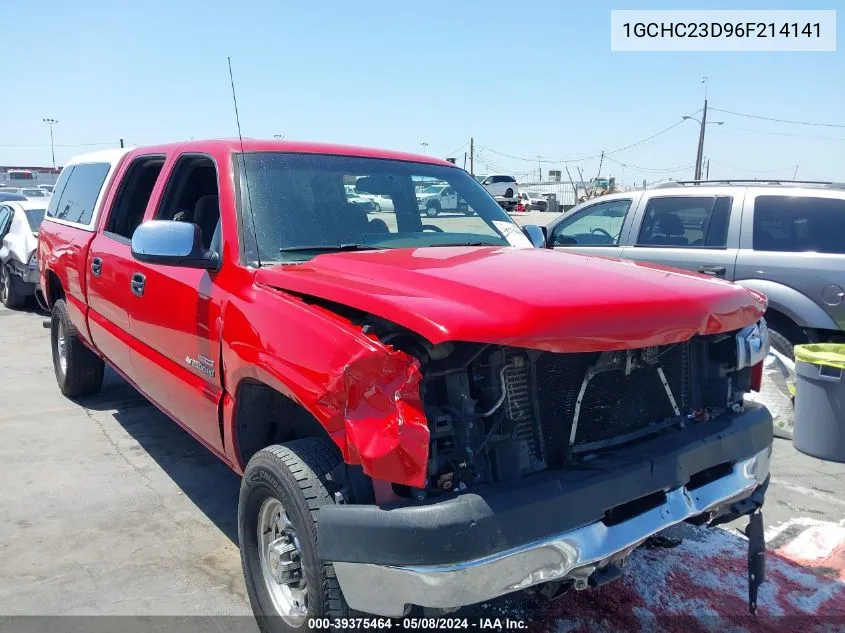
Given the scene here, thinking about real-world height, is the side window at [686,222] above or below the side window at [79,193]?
below

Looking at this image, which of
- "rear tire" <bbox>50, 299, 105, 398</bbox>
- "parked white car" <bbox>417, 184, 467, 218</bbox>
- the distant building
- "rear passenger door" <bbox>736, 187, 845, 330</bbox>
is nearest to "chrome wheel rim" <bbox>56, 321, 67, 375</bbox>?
"rear tire" <bbox>50, 299, 105, 398</bbox>

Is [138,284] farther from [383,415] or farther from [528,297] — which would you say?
[528,297]

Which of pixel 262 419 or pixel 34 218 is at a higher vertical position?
pixel 34 218

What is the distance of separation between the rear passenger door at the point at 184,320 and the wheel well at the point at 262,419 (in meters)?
0.19

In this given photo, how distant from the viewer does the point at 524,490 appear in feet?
7.07

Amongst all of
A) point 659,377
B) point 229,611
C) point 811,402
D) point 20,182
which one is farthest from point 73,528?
point 20,182

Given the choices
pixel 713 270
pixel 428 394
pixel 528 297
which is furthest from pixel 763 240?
pixel 428 394

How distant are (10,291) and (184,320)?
890cm

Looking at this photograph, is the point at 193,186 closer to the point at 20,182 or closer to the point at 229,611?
the point at 229,611

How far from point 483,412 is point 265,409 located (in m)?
1.14

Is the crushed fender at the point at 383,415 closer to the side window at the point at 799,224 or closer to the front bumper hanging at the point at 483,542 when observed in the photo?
the front bumper hanging at the point at 483,542

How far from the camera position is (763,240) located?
19.1 ft

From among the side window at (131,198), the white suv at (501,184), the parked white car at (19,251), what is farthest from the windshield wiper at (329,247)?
Answer: the white suv at (501,184)

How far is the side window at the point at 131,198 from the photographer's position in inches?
183
